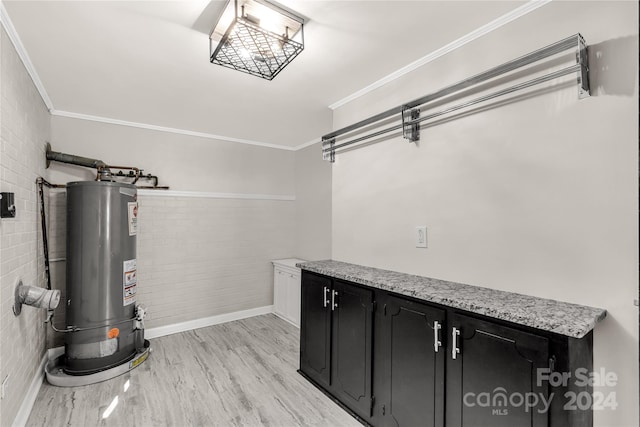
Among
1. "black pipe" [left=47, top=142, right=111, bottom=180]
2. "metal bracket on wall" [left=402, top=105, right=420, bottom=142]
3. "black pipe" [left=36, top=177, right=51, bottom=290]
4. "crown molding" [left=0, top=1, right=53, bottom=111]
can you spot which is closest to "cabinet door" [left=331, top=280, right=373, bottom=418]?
"metal bracket on wall" [left=402, top=105, right=420, bottom=142]

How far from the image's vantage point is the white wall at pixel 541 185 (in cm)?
131

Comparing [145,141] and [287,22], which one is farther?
[145,141]

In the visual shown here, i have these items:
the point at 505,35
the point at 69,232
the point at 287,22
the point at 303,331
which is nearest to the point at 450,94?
the point at 505,35

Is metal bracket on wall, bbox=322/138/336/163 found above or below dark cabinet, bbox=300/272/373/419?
above

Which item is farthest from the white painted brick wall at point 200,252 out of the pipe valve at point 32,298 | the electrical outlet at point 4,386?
the electrical outlet at point 4,386

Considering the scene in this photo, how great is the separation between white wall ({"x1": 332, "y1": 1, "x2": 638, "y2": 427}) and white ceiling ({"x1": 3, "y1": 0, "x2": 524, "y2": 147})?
0.21m

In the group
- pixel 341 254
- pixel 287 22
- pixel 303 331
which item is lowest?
pixel 303 331

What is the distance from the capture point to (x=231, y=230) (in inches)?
168

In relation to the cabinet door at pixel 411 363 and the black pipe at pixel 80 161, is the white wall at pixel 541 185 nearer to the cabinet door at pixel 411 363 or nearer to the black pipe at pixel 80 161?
the cabinet door at pixel 411 363

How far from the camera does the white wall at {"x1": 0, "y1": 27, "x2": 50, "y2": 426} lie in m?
1.79

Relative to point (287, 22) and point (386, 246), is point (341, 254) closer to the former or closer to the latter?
point (386, 246)

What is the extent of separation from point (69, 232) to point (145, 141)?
1376 mm

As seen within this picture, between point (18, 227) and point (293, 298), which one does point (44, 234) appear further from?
point (293, 298)

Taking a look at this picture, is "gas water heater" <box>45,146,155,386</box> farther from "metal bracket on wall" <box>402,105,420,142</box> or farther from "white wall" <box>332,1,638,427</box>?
"metal bracket on wall" <box>402,105,420,142</box>
